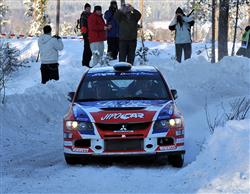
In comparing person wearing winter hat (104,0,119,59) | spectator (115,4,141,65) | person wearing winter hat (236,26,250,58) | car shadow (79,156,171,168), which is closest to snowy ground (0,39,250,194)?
car shadow (79,156,171,168)

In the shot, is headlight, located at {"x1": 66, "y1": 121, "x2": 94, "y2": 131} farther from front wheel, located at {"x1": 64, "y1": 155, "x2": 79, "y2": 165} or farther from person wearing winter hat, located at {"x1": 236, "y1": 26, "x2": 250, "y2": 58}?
person wearing winter hat, located at {"x1": 236, "y1": 26, "x2": 250, "y2": 58}

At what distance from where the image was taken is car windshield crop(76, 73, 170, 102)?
9742 mm

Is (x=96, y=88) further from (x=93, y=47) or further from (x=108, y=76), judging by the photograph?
(x=93, y=47)

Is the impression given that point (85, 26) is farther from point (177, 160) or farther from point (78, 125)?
point (177, 160)

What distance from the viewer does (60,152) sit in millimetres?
10773

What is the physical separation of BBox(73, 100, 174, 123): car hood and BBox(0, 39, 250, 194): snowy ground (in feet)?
2.33

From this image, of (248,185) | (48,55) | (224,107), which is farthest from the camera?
(48,55)

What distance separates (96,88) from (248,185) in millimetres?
3572

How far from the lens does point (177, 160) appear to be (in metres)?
8.99

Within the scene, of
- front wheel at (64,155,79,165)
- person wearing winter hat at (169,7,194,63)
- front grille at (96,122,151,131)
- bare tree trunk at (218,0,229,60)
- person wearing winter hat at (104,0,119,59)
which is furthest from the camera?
bare tree trunk at (218,0,229,60)

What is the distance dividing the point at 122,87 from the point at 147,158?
1.20 m

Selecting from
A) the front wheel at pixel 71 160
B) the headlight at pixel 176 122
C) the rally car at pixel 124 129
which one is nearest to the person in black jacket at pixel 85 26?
the rally car at pixel 124 129

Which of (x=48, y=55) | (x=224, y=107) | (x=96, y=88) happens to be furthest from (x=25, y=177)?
(x=48, y=55)

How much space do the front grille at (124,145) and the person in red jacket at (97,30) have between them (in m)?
9.62
